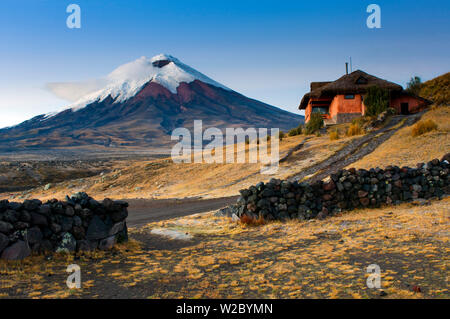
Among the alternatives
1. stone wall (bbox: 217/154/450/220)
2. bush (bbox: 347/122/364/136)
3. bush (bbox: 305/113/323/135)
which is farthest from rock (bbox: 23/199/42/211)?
bush (bbox: 305/113/323/135)

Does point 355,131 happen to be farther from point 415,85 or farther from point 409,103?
point 415,85

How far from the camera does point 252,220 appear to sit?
855cm

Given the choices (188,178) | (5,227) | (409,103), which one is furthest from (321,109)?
(5,227)

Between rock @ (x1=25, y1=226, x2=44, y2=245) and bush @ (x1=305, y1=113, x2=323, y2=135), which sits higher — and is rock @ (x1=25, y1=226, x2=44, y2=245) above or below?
below

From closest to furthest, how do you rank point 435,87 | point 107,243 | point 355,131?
point 107,243 → point 355,131 → point 435,87

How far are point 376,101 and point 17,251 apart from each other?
29770 mm

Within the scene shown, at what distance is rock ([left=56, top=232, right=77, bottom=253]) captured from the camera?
218 inches

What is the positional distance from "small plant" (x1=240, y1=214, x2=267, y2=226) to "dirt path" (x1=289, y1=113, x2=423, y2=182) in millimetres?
6836

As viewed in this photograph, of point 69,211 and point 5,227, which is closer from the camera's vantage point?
point 5,227

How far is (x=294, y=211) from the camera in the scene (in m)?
8.64

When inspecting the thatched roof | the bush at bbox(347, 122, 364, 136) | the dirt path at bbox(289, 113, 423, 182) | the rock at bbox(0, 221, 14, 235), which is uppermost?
the thatched roof

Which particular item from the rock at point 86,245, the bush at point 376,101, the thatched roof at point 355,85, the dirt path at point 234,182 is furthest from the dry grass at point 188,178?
the rock at point 86,245

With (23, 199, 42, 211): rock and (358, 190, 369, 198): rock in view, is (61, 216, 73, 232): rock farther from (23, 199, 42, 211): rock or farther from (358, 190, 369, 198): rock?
(358, 190, 369, 198): rock

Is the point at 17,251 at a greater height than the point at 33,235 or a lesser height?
lesser
